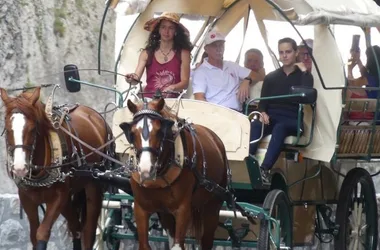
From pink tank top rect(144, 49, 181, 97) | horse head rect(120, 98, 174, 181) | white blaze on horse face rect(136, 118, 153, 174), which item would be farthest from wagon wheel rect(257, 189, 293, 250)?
white blaze on horse face rect(136, 118, 153, 174)

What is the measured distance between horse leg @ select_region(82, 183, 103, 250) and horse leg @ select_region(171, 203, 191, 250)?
160 cm

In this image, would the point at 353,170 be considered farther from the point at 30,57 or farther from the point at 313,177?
the point at 30,57

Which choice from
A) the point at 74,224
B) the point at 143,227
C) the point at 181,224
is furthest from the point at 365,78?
the point at 143,227

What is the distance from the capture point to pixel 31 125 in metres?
8.91

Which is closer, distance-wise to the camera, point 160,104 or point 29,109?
point 160,104

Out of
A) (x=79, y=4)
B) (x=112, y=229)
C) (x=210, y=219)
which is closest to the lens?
(x=210, y=219)

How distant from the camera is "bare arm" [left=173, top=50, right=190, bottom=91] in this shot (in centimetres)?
1045

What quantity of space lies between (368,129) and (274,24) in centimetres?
251

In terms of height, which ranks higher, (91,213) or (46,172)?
(46,172)

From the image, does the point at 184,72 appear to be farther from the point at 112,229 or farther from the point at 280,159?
the point at 112,229

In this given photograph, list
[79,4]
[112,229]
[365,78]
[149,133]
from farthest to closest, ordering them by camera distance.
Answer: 1. [79,4]
2. [365,78]
3. [112,229]
4. [149,133]

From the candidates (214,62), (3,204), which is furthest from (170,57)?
(3,204)

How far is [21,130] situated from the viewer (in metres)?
8.81

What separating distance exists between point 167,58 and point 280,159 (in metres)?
1.40
